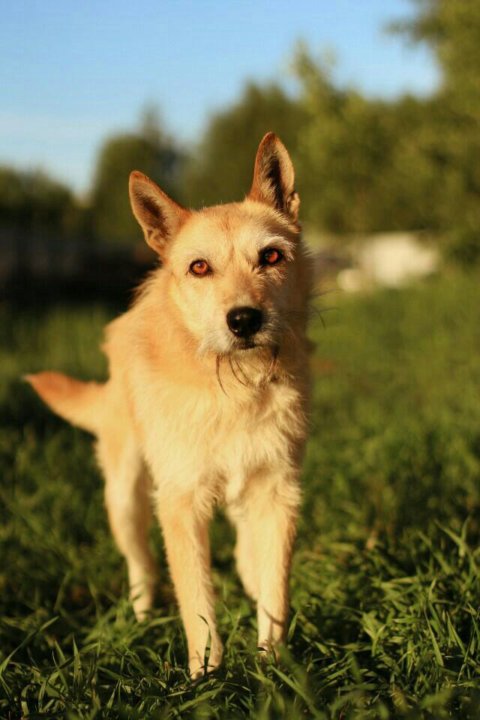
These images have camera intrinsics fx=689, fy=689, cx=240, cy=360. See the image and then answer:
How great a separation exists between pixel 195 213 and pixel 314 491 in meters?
2.32

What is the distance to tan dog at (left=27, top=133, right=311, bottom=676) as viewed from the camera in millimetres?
2875

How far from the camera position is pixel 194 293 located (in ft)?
9.78

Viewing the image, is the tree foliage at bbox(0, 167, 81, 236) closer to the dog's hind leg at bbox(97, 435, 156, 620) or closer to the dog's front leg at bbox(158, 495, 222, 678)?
the dog's hind leg at bbox(97, 435, 156, 620)

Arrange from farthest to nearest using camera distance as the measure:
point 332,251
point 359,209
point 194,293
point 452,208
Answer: point 332,251
point 359,209
point 452,208
point 194,293

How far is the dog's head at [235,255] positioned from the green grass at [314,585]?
2.58ft

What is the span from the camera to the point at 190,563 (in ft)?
9.68

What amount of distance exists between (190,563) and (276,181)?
71.0 inches

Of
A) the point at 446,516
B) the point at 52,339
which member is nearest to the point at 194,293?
the point at 446,516

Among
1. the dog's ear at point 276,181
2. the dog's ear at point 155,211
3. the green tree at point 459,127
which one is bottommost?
the dog's ear at point 155,211

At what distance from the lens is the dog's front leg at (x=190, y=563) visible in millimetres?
2875

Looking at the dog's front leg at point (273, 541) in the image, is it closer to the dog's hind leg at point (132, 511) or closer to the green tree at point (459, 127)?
the dog's hind leg at point (132, 511)

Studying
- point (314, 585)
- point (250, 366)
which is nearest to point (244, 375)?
point (250, 366)

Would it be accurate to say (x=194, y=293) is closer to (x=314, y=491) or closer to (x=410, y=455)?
(x=314, y=491)

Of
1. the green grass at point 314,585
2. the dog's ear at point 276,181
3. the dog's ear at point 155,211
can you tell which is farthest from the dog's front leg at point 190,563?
the dog's ear at point 276,181
